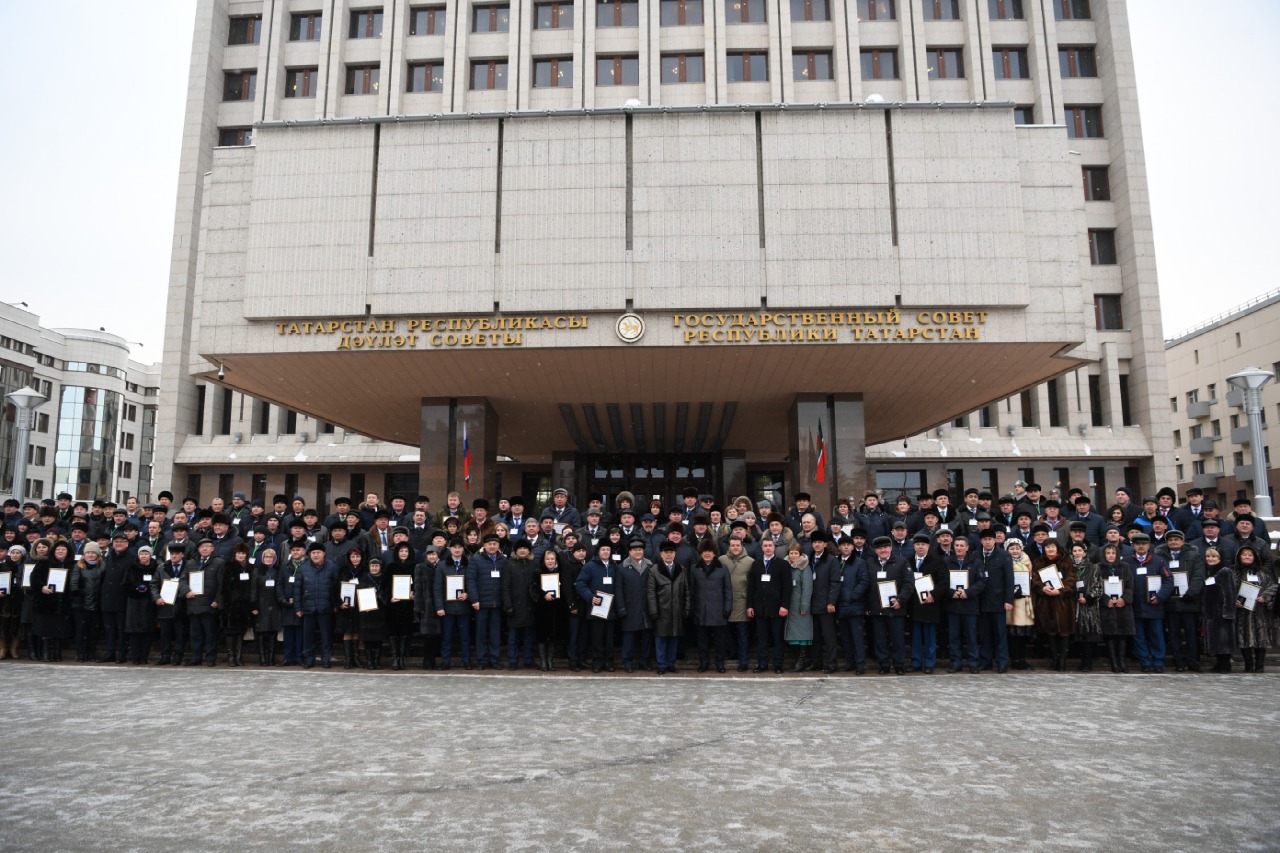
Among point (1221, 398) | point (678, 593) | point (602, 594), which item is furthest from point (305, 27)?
point (1221, 398)

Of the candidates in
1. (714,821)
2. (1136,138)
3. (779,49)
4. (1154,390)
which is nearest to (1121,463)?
(1154,390)

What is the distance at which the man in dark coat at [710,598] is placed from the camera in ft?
38.9

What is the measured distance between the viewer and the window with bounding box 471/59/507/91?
3900 cm

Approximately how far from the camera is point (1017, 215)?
59.6 ft

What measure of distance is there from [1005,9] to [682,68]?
47.0 feet

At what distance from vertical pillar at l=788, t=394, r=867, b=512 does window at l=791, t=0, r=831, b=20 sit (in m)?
23.9

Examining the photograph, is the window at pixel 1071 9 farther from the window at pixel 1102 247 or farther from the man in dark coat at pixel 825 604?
the man in dark coat at pixel 825 604

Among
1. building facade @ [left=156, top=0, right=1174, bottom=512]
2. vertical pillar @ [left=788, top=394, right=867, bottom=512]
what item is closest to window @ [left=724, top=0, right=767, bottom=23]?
building facade @ [left=156, top=0, right=1174, bottom=512]

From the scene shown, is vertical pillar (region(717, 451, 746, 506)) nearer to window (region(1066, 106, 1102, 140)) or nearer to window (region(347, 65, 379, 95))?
window (region(1066, 106, 1102, 140))

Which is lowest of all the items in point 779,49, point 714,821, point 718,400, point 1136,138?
point 714,821

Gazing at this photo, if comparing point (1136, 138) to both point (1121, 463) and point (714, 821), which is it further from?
point (714, 821)

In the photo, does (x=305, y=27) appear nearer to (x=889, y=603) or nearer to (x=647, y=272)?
(x=647, y=272)

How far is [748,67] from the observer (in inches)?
1516

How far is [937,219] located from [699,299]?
5061 millimetres
